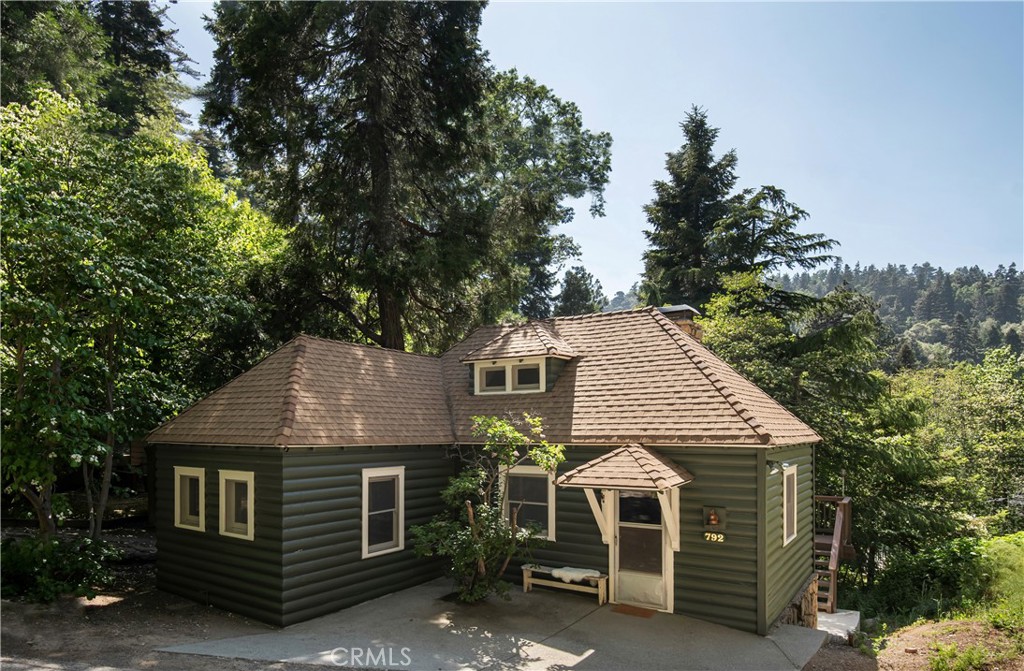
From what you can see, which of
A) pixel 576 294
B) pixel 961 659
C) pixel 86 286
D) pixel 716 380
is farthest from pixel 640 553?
pixel 576 294

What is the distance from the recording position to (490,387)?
13.4 meters

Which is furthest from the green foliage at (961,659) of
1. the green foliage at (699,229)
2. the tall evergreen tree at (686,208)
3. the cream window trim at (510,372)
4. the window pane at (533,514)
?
the tall evergreen tree at (686,208)

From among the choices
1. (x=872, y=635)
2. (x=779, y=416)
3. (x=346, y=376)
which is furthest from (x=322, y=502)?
(x=872, y=635)

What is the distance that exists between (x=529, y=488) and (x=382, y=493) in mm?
2821

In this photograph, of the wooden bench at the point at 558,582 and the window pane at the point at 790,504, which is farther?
the window pane at the point at 790,504

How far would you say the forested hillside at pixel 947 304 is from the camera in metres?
87.1

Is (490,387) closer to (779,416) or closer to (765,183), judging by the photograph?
(779,416)

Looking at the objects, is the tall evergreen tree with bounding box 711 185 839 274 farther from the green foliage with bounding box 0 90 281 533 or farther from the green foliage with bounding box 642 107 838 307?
the green foliage with bounding box 0 90 281 533

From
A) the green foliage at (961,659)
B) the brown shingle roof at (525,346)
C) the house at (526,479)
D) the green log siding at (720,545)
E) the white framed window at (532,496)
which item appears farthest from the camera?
the brown shingle roof at (525,346)

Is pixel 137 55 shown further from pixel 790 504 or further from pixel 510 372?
pixel 790 504

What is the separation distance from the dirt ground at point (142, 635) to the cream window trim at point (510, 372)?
6285 millimetres

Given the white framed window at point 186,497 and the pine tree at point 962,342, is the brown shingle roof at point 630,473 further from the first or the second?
the pine tree at point 962,342

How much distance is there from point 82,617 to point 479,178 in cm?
1913

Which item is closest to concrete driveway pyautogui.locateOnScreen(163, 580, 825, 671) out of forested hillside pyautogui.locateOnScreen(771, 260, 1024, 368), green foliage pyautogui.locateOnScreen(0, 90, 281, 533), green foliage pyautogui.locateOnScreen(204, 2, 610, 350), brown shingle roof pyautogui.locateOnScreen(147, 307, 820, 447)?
brown shingle roof pyautogui.locateOnScreen(147, 307, 820, 447)
